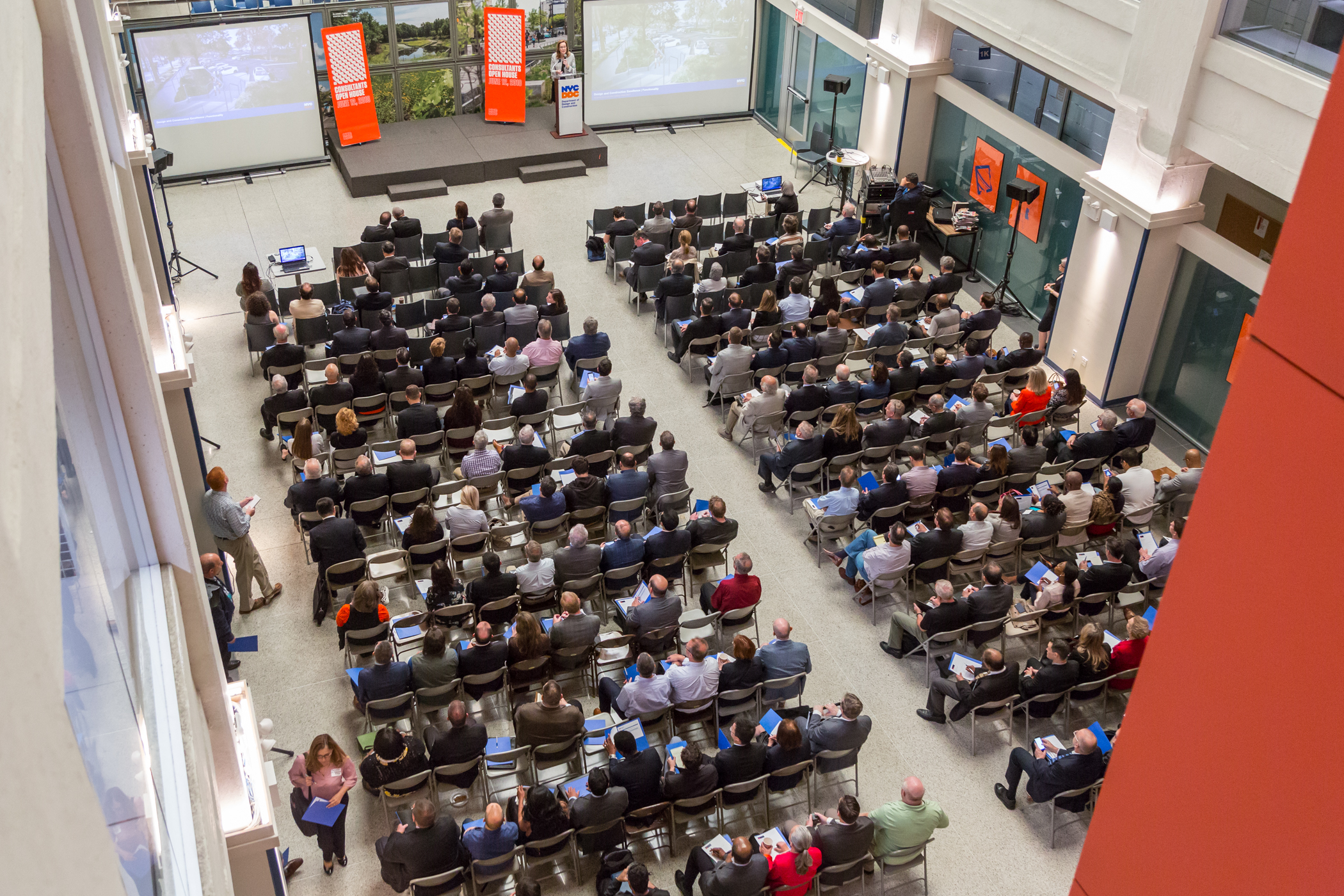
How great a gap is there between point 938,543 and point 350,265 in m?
8.33

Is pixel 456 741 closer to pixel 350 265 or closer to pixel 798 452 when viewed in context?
pixel 798 452

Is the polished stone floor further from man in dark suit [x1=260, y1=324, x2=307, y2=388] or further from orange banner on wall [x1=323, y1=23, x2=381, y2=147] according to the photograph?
orange banner on wall [x1=323, y1=23, x2=381, y2=147]

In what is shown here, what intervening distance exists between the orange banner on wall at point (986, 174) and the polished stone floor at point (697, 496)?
5.34 ft

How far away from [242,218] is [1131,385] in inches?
506

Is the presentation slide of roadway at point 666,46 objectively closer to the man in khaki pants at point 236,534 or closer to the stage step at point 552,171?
the stage step at point 552,171

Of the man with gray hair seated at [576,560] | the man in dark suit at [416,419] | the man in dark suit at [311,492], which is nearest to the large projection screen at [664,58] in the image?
the man in dark suit at [416,419]

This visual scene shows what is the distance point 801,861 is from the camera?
7293 millimetres

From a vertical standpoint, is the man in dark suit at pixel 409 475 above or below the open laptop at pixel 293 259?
above

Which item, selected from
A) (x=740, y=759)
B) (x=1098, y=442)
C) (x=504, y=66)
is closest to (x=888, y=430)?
(x=1098, y=442)

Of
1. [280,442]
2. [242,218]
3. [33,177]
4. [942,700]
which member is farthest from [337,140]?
[33,177]

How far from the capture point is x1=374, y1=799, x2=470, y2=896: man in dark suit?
7.14 m

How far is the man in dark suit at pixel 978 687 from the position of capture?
881cm

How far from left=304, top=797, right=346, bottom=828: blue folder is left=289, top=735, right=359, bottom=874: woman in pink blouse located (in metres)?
0.02

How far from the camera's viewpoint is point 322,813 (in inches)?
302
